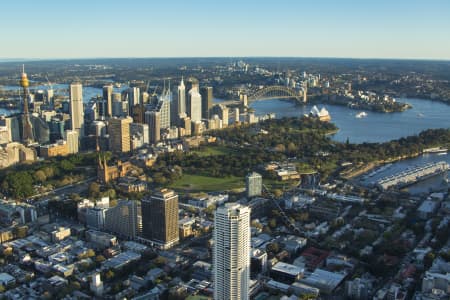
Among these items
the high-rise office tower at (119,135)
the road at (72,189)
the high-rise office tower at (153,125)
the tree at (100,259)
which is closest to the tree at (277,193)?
the tree at (100,259)

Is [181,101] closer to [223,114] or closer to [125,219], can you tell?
[223,114]

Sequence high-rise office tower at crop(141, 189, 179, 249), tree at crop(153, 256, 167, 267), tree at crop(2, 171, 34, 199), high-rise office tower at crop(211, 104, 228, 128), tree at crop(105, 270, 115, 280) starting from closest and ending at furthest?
tree at crop(105, 270, 115, 280), tree at crop(153, 256, 167, 267), high-rise office tower at crop(141, 189, 179, 249), tree at crop(2, 171, 34, 199), high-rise office tower at crop(211, 104, 228, 128)

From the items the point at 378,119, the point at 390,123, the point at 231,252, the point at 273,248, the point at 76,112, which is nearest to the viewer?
the point at 231,252

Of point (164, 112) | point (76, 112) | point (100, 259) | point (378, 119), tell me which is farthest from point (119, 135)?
point (378, 119)

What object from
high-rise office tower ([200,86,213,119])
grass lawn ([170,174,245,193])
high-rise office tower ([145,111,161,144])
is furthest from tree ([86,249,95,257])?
high-rise office tower ([200,86,213,119])

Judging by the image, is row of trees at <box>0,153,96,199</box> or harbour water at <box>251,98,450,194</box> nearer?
row of trees at <box>0,153,96,199</box>

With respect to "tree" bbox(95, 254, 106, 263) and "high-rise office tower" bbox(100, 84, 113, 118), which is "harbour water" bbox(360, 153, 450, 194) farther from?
"high-rise office tower" bbox(100, 84, 113, 118)

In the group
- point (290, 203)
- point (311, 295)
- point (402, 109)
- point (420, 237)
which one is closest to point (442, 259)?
point (420, 237)
